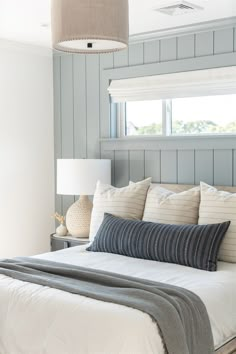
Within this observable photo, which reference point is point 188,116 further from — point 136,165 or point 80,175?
point 80,175

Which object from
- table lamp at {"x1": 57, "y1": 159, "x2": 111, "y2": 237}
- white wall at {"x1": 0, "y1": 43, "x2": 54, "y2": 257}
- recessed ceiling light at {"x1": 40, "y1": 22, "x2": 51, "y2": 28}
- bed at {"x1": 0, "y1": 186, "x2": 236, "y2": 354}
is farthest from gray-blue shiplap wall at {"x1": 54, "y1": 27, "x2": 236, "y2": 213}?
bed at {"x1": 0, "y1": 186, "x2": 236, "y2": 354}

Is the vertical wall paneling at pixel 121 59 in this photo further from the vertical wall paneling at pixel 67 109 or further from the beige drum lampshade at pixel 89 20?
the beige drum lampshade at pixel 89 20

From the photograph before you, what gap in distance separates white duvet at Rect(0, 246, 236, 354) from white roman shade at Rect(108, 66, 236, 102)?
1548 mm

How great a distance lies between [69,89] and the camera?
5074 mm

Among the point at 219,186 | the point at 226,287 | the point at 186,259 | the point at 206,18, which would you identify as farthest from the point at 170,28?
the point at 226,287

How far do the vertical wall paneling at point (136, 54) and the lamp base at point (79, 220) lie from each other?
130 centimetres

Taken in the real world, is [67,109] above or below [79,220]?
above

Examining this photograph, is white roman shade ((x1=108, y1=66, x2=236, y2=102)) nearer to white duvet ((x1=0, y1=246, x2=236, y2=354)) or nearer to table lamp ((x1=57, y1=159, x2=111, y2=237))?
table lamp ((x1=57, y1=159, x2=111, y2=237))

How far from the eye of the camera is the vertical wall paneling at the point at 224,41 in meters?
4.02

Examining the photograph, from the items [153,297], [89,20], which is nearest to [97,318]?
[153,297]

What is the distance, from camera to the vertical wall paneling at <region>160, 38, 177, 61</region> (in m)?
4.34

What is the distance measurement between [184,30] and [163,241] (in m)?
1.80

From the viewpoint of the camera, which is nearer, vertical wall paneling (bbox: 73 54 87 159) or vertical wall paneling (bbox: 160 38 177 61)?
vertical wall paneling (bbox: 160 38 177 61)

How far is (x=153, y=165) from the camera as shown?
4531mm
